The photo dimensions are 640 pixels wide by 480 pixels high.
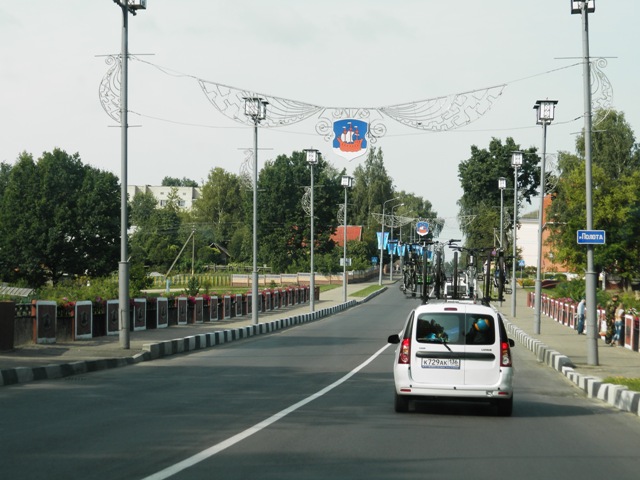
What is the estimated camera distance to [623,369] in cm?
2136

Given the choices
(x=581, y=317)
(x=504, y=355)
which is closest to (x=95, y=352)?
(x=504, y=355)

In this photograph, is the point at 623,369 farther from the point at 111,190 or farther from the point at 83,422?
the point at 111,190

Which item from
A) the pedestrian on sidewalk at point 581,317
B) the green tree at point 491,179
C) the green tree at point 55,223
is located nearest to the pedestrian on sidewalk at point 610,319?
the pedestrian on sidewalk at point 581,317

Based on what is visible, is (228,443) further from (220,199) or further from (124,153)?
(220,199)

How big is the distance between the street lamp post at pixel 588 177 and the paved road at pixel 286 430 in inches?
119

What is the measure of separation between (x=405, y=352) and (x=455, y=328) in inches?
30.3

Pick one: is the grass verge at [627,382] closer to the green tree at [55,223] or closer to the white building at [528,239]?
the green tree at [55,223]

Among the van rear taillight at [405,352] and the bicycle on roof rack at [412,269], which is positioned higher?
the bicycle on roof rack at [412,269]

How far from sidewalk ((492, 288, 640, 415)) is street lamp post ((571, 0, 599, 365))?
0.70 meters

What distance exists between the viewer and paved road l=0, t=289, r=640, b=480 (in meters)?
8.49

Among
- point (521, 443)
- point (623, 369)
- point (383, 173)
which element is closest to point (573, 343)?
point (623, 369)

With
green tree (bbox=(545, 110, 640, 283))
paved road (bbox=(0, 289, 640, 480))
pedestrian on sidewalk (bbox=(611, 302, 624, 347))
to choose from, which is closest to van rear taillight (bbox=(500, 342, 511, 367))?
paved road (bbox=(0, 289, 640, 480))

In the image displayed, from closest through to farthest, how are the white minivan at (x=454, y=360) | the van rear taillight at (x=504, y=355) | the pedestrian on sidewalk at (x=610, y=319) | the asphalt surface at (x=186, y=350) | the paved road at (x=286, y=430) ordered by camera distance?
the paved road at (x=286, y=430)
the white minivan at (x=454, y=360)
the van rear taillight at (x=504, y=355)
the asphalt surface at (x=186, y=350)
the pedestrian on sidewalk at (x=610, y=319)

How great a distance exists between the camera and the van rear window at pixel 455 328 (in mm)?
13141
